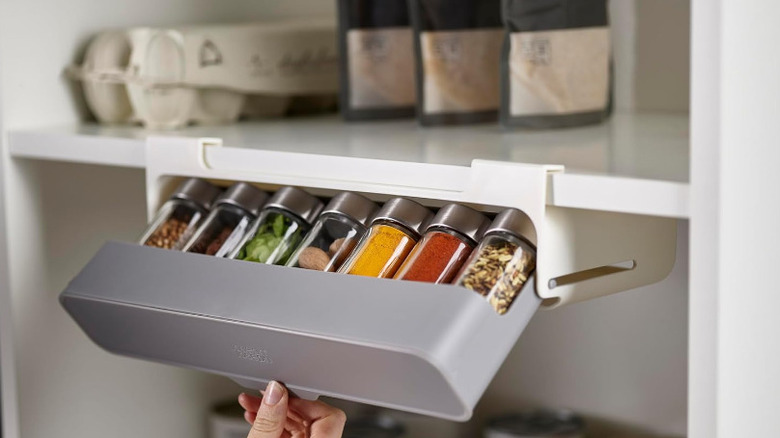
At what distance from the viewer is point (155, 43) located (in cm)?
119

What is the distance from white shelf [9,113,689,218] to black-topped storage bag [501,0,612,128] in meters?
0.02

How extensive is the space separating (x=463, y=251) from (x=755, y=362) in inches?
9.2

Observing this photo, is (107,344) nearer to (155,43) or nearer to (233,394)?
(155,43)

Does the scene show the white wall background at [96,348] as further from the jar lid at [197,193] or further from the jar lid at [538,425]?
the jar lid at [197,193]

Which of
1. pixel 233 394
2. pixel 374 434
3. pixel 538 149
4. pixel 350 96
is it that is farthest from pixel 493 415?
pixel 538 149

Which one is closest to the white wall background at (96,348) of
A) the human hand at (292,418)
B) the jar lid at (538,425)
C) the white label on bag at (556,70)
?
the jar lid at (538,425)

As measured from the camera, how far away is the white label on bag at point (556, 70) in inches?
42.0

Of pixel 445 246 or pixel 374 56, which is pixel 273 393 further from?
pixel 374 56

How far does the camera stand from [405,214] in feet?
2.85

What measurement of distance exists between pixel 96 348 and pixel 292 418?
391 millimetres

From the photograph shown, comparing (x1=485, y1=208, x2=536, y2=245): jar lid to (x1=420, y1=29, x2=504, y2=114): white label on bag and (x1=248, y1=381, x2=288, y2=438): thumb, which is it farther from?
(x1=420, y1=29, x2=504, y2=114): white label on bag

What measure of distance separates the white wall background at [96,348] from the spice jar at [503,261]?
52 centimetres

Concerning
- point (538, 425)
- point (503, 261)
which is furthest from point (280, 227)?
point (538, 425)

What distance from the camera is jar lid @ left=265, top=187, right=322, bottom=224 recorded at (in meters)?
0.94
